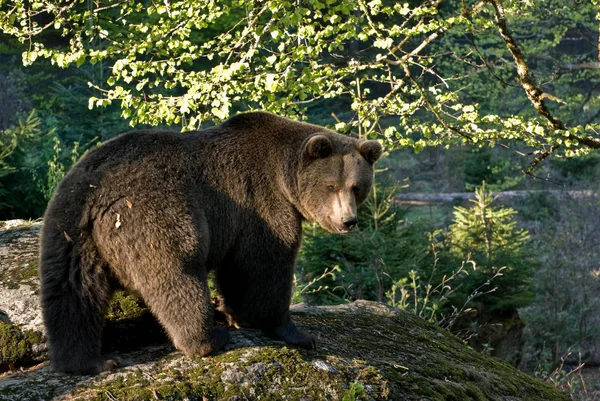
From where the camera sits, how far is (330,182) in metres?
5.79

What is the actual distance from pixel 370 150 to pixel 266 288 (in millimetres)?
1537

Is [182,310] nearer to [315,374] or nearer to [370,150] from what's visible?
[315,374]

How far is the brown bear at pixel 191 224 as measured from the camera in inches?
185

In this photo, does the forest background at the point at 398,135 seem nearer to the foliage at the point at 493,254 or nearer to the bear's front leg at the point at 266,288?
the foliage at the point at 493,254

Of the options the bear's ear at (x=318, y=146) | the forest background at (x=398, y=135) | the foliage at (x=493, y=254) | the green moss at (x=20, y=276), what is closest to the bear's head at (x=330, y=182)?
the bear's ear at (x=318, y=146)

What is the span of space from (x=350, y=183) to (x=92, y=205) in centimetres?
208

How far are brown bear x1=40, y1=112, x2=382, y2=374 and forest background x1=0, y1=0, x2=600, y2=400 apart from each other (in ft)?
5.65

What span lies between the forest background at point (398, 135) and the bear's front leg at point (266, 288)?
2.32m

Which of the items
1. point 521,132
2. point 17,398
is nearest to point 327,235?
point 521,132

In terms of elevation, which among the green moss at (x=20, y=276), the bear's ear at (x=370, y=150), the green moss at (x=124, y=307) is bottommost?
the green moss at (x=124, y=307)

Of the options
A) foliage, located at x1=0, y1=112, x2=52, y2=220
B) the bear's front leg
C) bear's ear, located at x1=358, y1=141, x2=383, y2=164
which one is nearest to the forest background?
foliage, located at x1=0, y1=112, x2=52, y2=220

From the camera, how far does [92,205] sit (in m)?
4.74

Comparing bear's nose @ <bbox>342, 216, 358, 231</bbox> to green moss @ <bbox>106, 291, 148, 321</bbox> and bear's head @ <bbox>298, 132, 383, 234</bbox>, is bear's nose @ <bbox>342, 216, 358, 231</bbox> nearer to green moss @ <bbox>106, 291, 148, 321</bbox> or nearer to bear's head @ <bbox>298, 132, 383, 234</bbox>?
bear's head @ <bbox>298, 132, 383, 234</bbox>

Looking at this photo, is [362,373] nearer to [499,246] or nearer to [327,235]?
[327,235]
